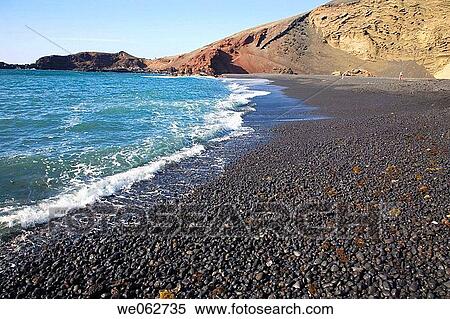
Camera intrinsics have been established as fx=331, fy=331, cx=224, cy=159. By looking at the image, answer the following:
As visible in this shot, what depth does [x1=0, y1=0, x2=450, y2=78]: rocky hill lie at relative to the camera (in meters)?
61.0

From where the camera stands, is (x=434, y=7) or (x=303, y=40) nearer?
(x=434, y=7)

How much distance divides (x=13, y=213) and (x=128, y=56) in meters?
141

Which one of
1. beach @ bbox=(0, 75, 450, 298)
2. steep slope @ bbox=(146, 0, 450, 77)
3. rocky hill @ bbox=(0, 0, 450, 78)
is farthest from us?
steep slope @ bbox=(146, 0, 450, 77)

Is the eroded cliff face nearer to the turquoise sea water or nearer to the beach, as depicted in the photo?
the turquoise sea water

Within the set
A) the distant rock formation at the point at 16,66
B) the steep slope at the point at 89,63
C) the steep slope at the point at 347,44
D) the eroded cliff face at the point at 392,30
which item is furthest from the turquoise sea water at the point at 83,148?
the distant rock formation at the point at 16,66

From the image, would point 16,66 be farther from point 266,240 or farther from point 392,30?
point 266,240

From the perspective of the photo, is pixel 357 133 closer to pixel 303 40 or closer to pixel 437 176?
pixel 437 176

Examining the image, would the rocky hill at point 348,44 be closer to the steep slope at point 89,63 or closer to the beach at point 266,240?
the steep slope at point 89,63

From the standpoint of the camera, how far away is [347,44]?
75.9 m

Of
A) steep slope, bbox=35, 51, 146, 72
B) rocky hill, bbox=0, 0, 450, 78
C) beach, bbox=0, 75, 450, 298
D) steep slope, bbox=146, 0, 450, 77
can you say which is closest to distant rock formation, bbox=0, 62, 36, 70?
steep slope, bbox=35, 51, 146, 72

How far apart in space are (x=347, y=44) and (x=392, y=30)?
998 cm
